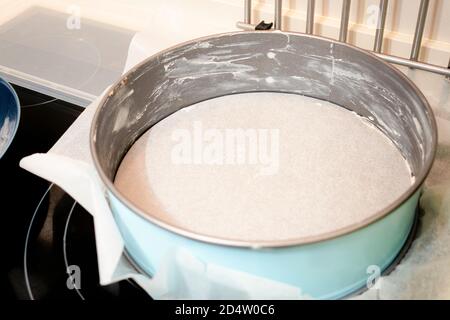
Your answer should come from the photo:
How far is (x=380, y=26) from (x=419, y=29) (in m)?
0.05

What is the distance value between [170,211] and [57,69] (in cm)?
39

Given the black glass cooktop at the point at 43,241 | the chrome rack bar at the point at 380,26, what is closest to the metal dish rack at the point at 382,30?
Result: the chrome rack bar at the point at 380,26

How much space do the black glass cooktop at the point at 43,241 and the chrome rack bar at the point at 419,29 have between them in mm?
441

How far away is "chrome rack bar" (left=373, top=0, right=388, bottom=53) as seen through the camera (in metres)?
0.69

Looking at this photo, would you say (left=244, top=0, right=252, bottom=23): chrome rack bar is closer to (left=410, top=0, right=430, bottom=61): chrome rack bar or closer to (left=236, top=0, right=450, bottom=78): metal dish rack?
(left=236, top=0, right=450, bottom=78): metal dish rack

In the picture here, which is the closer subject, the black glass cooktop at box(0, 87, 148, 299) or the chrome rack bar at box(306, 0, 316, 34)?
the black glass cooktop at box(0, 87, 148, 299)

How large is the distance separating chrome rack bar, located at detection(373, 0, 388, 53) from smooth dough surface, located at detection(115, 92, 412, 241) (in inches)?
4.0

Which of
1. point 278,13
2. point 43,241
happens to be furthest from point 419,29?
point 43,241

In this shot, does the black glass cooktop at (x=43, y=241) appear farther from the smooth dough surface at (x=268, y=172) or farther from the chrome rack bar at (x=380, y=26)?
the chrome rack bar at (x=380, y=26)

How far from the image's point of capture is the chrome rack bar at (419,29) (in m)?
0.67

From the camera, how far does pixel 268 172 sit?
0.63 metres

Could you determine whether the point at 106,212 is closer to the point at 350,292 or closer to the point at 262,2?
the point at 350,292

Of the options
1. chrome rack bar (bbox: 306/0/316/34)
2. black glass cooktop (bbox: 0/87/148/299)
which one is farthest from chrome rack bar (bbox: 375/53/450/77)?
black glass cooktop (bbox: 0/87/148/299)

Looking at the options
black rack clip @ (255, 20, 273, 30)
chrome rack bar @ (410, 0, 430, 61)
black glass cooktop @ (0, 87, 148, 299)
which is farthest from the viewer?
black rack clip @ (255, 20, 273, 30)
